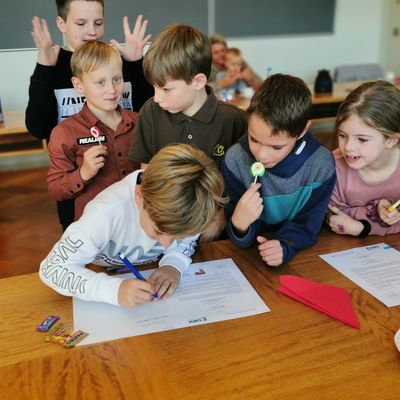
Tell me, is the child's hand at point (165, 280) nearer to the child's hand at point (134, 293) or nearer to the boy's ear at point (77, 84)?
the child's hand at point (134, 293)

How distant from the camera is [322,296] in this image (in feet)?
3.39

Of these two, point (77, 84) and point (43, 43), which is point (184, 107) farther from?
point (43, 43)

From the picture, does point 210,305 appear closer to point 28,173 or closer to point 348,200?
point 348,200

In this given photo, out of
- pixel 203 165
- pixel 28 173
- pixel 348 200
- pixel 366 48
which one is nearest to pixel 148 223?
pixel 203 165

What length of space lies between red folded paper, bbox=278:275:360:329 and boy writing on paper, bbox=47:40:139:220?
2.70 ft

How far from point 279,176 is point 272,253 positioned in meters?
0.26

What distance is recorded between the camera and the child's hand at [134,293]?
3.25ft

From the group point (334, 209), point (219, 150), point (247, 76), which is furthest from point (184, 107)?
point (247, 76)

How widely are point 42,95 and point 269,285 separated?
1.22 m

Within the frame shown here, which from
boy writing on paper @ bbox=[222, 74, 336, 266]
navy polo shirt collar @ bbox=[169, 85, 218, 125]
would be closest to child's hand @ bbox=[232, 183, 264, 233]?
boy writing on paper @ bbox=[222, 74, 336, 266]

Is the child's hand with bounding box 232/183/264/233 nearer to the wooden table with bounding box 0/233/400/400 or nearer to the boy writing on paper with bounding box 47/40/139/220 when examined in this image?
the wooden table with bounding box 0/233/400/400

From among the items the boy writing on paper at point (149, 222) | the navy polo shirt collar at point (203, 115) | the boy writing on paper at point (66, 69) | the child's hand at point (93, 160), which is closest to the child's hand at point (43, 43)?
the boy writing on paper at point (66, 69)

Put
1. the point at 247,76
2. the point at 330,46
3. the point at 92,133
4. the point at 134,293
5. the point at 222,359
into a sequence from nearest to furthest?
the point at 222,359
the point at 134,293
the point at 92,133
the point at 247,76
the point at 330,46

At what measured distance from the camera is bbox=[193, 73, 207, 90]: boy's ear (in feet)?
4.80
